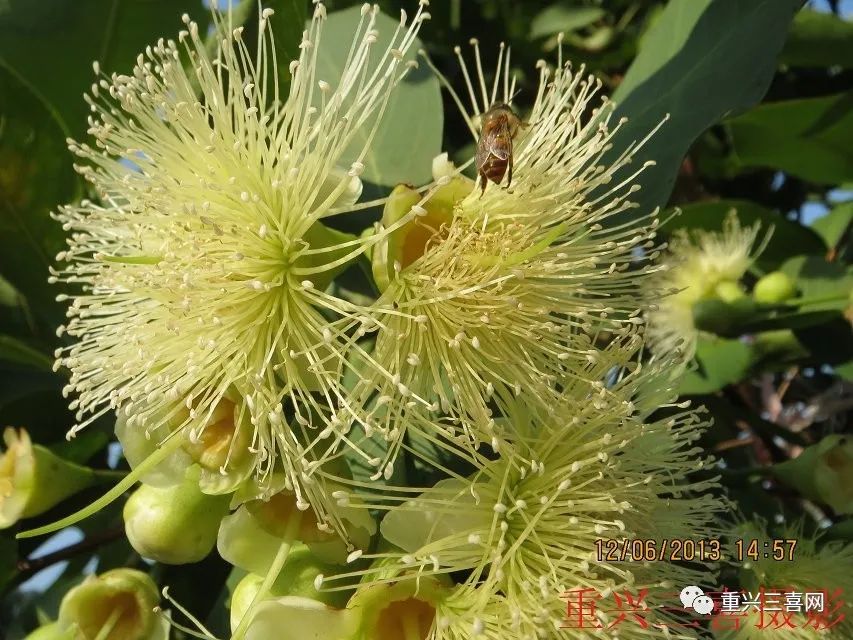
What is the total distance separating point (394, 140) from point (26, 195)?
2.06 ft

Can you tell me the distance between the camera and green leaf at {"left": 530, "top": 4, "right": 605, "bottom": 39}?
219cm

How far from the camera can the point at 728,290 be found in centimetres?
196

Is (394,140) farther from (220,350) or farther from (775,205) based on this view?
(775,205)

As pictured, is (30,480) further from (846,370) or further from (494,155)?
(846,370)

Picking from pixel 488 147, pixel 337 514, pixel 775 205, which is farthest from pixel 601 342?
pixel 775 205

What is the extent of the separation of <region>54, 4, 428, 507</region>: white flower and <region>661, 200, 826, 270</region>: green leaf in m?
1.11

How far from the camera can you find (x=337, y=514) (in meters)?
0.91

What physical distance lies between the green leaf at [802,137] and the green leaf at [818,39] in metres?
0.12

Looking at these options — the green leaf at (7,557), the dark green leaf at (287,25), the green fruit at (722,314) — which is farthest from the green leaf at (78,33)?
the green fruit at (722,314)

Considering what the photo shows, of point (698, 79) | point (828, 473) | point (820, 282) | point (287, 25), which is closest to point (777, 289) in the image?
point (820, 282)

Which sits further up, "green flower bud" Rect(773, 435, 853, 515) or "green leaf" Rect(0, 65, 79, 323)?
"green leaf" Rect(0, 65, 79, 323)

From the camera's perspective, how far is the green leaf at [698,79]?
1256 mm

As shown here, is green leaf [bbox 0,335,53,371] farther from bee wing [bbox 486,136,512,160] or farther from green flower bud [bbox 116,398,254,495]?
bee wing [bbox 486,136,512,160]

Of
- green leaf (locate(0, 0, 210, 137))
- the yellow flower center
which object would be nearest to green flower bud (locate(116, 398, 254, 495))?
the yellow flower center
